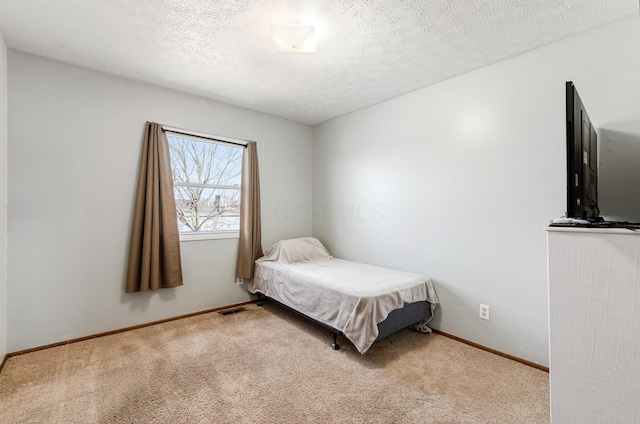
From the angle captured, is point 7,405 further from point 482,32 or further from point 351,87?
point 482,32

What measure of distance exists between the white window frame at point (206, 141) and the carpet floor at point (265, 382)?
1021 millimetres

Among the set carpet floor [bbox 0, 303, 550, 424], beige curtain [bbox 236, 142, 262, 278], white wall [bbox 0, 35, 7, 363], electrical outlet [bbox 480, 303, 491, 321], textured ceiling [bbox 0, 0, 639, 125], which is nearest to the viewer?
carpet floor [bbox 0, 303, 550, 424]

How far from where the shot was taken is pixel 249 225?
11.4 feet

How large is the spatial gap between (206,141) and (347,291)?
238cm

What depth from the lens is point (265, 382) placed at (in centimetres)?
193

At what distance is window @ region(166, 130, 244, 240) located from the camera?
10.5ft

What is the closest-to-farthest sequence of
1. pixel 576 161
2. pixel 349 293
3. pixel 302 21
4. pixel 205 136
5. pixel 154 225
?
pixel 576 161
pixel 302 21
pixel 349 293
pixel 154 225
pixel 205 136

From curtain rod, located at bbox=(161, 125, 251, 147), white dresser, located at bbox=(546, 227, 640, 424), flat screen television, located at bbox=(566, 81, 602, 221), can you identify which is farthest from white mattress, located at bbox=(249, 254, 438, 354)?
curtain rod, located at bbox=(161, 125, 251, 147)

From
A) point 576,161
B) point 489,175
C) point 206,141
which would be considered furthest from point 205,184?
point 576,161

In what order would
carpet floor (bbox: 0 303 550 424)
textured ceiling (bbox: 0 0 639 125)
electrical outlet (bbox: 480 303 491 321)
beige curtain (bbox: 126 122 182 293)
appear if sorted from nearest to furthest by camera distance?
1. carpet floor (bbox: 0 303 550 424)
2. textured ceiling (bbox: 0 0 639 125)
3. electrical outlet (bbox: 480 303 491 321)
4. beige curtain (bbox: 126 122 182 293)

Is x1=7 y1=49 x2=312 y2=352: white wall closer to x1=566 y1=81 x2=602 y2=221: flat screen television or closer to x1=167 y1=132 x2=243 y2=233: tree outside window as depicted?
x1=167 y1=132 x2=243 y2=233: tree outside window

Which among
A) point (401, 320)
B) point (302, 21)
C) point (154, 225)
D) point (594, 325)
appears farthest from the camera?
point (154, 225)

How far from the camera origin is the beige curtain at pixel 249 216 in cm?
347

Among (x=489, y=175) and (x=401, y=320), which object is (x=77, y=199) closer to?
(x=401, y=320)
